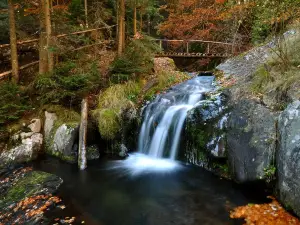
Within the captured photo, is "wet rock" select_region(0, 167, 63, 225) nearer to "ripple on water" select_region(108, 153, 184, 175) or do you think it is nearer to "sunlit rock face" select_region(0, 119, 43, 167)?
"sunlit rock face" select_region(0, 119, 43, 167)

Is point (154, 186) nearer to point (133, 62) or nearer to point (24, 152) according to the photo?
point (24, 152)

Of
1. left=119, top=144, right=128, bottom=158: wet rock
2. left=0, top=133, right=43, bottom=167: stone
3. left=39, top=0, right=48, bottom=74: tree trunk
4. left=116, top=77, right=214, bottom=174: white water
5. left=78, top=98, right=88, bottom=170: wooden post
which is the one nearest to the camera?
left=78, top=98, right=88, bottom=170: wooden post

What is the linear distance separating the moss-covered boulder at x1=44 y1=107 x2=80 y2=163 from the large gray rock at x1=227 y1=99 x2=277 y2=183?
473 cm

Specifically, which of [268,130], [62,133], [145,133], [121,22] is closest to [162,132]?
[145,133]

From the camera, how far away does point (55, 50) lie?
8.83 metres

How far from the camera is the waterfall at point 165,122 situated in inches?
311

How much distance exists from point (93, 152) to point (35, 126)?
2.22m

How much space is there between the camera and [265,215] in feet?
15.8

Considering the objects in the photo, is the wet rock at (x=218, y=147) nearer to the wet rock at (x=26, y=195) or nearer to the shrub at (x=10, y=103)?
the wet rock at (x=26, y=195)

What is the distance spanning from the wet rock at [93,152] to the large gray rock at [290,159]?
5345 mm

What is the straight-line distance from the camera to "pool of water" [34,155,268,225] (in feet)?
17.0

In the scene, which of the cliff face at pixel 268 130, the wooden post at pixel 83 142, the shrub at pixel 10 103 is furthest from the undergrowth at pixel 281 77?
the shrub at pixel 10 103

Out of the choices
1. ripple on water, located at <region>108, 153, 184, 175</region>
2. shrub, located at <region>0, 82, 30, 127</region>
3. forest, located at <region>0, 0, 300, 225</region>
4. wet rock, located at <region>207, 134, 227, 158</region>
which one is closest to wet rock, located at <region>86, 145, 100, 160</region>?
forest, located at <region>0, 0, 300, 225</region>

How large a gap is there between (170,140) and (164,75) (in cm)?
367
